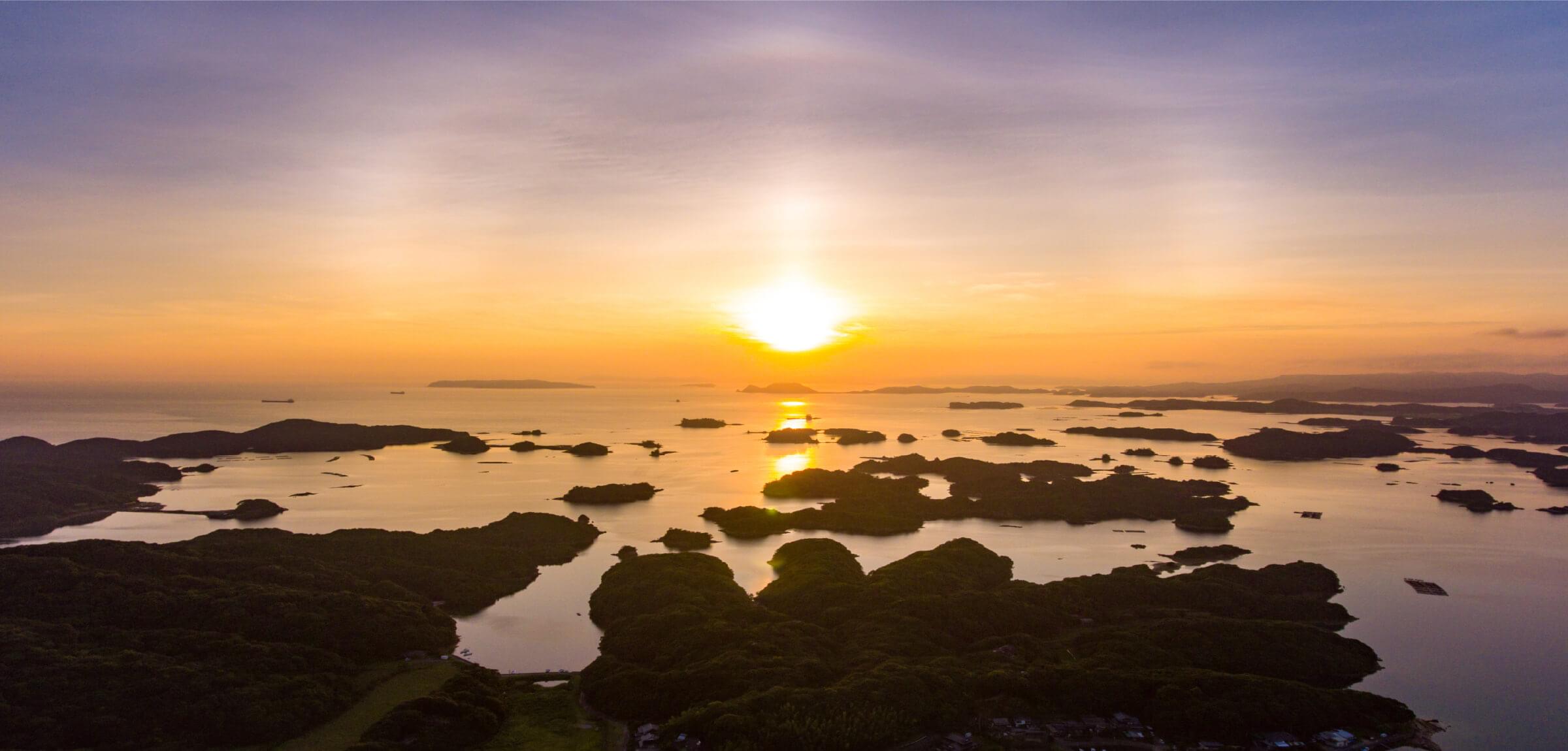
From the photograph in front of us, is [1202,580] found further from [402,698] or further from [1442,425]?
[1442,425]

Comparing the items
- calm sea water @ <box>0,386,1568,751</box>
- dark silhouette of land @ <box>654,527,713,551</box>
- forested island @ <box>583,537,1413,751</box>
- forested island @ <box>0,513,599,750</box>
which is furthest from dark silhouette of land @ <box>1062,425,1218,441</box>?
forested island @ <box>0,513,599,750</box>

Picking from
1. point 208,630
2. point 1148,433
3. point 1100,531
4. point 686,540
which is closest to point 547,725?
point 208,630

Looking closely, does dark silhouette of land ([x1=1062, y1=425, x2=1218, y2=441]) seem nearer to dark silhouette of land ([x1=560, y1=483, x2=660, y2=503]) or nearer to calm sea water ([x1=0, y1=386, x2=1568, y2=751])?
calm sea water ([x1=0, y1=386, x2=1568, y2=751])

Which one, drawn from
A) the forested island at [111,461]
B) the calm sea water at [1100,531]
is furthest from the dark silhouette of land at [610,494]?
the forested island at [111,461]

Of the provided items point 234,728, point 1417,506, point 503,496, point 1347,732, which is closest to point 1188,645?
point 1347,732

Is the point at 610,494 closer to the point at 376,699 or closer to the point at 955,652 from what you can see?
the point at 376,699

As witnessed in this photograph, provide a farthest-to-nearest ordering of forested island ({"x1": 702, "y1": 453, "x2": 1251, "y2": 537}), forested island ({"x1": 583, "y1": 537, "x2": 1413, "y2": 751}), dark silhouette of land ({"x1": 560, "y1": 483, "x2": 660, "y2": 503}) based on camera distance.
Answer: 1. dark silhouette of land ({"x1": 560, "y1": 483, "x2": 660, "y2": 503})
2. forested island ({"x1": 702, "y1": 453, "x2": 1251, "y2": 537})
3. forested island ({"x1": 583, "y1": 537, "x2": 1413, "y2": 751})
